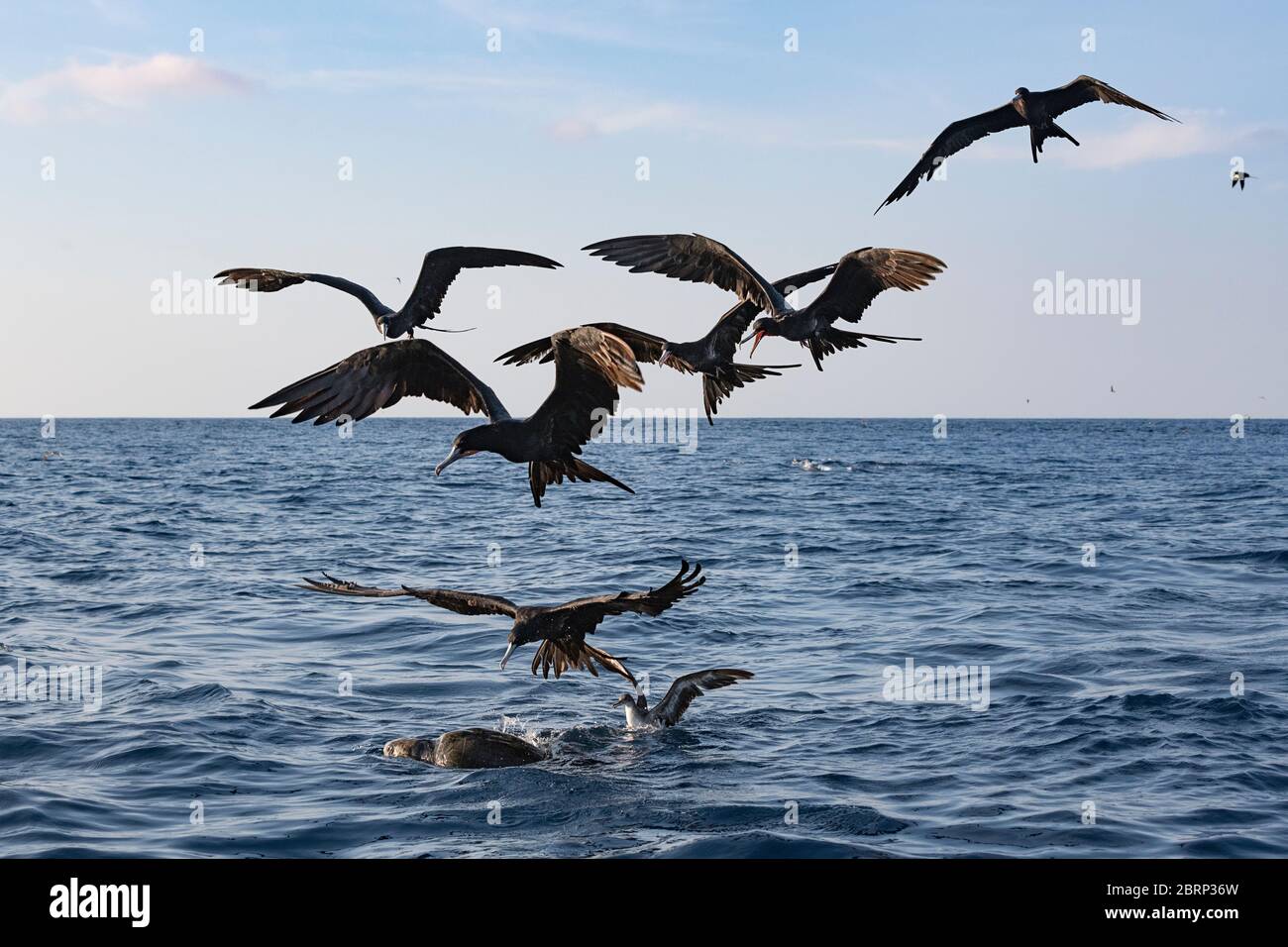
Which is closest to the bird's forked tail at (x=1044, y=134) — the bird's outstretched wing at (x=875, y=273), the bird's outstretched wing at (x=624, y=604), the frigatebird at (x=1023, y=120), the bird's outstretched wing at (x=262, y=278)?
the frigatebird at (x=1023, y=120)

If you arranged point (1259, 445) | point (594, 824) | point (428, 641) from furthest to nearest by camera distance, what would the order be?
point (1259, 445), point (428, 641), point (594, 824)

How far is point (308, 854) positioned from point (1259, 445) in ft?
341

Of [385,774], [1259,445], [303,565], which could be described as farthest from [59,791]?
[1259,445]

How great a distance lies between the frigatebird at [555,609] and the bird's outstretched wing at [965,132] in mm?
4190

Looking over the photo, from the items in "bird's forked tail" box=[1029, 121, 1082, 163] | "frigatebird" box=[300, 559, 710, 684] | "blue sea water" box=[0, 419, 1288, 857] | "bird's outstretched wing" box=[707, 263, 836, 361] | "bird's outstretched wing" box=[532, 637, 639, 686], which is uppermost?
"bird's forked tail" box=[1029, 121, 1082, 163]

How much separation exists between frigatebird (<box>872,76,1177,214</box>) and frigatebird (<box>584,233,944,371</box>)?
1445 millimetres

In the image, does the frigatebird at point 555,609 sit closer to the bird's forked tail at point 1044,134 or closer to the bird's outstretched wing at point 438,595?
the bird's outstretched wing at point 438,595

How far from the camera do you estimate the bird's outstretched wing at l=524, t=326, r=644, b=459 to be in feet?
23.7

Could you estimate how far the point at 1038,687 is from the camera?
1653 centimetres

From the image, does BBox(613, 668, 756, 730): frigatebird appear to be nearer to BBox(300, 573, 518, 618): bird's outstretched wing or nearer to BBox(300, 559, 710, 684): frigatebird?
BBox(300, 559, 710, 684): frigatebird

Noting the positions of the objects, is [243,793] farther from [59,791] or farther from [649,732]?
[649,732]

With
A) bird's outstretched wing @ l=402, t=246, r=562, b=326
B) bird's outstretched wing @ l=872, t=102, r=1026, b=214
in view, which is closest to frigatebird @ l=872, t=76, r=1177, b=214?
bird's outstretched wing @ l=872, t=102, r=1026, b=214

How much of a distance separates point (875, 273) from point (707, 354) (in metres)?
1.85

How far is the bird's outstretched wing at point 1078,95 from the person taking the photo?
37.3 ft
